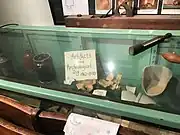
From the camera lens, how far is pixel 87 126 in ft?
2.03

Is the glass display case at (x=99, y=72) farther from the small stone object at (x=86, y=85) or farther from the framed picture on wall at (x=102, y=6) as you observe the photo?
the framed picture on wall at (x=102, y=6)

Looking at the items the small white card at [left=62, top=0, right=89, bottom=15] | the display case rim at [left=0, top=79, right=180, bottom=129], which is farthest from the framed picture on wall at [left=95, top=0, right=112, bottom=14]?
the display case rim at [left=0, top=79, right=180, bottom=129]

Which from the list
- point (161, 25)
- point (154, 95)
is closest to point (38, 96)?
point (154, 95)

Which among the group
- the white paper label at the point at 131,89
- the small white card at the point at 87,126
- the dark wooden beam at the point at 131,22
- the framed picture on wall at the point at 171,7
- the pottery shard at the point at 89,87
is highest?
the framed picture on wall at the point at 171,7

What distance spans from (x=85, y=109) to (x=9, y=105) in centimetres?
37

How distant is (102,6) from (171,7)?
0.42 meters

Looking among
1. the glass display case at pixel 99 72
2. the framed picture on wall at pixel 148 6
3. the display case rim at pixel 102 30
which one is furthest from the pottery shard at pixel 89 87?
the framed picture on wall at pixel 148 6

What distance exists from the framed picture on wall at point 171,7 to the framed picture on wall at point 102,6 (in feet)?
1.08

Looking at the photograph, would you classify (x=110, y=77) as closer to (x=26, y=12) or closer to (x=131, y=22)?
(x=131, y=22)

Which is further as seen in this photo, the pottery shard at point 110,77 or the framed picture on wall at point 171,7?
the framed picture on wall at point 171,7

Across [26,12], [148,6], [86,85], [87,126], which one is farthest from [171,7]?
[26,12]

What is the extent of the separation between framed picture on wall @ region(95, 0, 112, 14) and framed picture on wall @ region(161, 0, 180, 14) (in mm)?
330

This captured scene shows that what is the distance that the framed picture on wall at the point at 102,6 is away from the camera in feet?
3.94

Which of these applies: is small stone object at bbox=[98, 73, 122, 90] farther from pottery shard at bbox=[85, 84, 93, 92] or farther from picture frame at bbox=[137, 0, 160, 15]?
picture frame at bbox=[137, 0, 160, 15]
